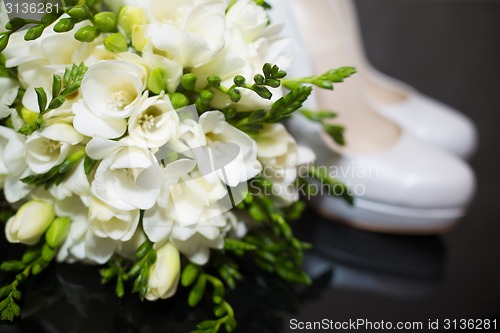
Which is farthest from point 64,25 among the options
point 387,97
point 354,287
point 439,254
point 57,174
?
point 387,97

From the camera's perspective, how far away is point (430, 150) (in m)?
0.79

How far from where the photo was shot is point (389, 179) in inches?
28.7

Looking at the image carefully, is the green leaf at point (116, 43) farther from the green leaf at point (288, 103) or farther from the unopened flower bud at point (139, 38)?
the green leaf at point (288, 103)

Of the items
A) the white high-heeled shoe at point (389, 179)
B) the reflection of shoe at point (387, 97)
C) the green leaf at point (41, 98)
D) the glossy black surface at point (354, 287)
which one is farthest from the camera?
the reflection of shoe at point (387, 97)

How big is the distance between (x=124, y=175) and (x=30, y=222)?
0.10 m

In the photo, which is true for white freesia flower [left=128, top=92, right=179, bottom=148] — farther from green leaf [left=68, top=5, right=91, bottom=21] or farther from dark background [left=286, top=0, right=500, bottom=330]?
dark background [left=286, top=0, right=500, bottom=330]

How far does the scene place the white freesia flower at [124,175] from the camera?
17.6 inches

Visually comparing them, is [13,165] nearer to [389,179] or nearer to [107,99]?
[107,99]

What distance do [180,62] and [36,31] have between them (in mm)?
112

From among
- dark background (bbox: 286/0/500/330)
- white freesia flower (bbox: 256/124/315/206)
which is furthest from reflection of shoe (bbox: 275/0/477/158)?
white freesia flower (bbox: 256/124/315/206)

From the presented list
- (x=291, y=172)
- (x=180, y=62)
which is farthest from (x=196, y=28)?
(x=291, y=172)

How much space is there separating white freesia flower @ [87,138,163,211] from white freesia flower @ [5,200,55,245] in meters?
0.08

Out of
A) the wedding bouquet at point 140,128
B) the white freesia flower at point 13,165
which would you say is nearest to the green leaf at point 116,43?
the wedding bouquet at point 140,128

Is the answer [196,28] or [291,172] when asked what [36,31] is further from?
Result: [291,172]
